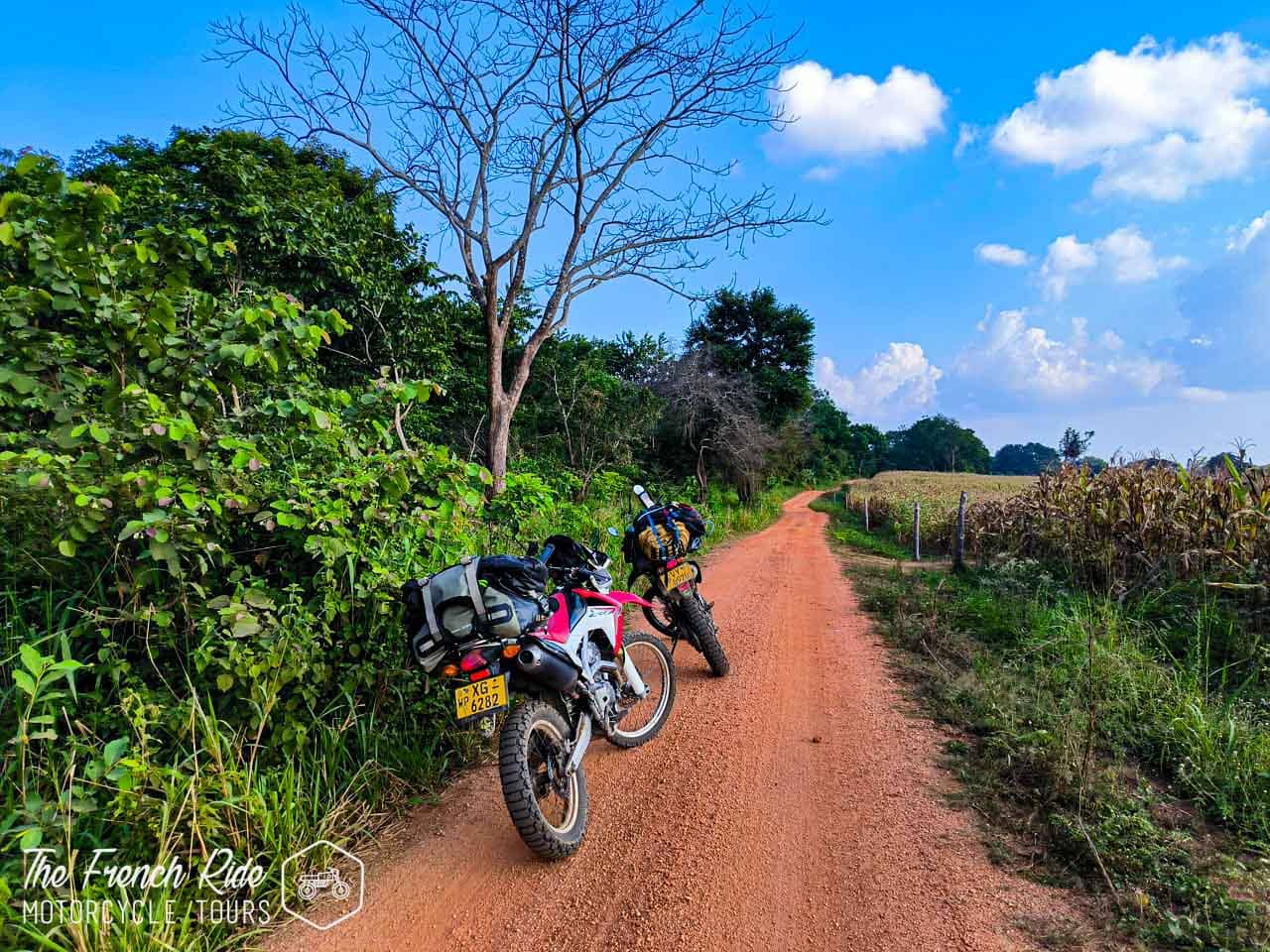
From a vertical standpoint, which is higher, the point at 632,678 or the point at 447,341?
the point at 447,341

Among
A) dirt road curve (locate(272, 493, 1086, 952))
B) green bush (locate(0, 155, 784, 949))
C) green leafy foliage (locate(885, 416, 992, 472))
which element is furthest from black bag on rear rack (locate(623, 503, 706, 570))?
green leafy foliage (locate(885, 416, 992, 472))

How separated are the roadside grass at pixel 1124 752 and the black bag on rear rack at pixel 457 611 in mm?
2286

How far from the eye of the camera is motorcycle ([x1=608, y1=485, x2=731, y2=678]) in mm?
3973

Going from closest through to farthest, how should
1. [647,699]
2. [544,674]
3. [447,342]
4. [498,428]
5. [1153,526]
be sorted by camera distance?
1. [544,674]
2. [647,699]
3. [1153,526]
4. [498,428]
5. [447,342]

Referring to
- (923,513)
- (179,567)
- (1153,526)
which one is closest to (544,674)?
(179,567)

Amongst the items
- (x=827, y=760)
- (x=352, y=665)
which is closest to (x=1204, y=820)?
(x=827, y=760)

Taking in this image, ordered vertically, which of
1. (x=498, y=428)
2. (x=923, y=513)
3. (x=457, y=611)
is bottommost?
(x=923, y=513)

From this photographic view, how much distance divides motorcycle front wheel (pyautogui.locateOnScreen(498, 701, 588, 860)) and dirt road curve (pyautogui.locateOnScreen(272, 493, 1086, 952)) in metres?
0.15

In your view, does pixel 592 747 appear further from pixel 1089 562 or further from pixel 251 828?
pixel 1089 562

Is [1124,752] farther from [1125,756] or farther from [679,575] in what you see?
[679,575]

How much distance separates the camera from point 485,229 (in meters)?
8.89

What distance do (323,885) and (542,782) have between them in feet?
2.96

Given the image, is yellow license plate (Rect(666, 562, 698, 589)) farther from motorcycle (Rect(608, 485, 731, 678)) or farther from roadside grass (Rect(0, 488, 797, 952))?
roadside grass (Rect(0, 488, 797, 952))

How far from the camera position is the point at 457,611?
222 centimetres
